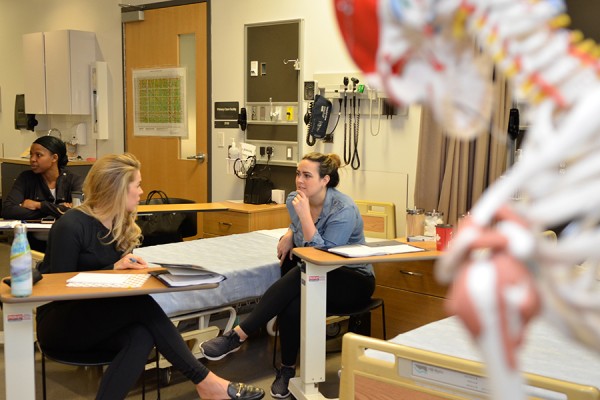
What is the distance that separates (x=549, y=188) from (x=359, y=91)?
4.15m

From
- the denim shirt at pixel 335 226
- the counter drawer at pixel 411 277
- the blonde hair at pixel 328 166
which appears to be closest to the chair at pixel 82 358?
the denim shirt at pixel 335 226

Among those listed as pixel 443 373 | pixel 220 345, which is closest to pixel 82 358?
pixel 220 345

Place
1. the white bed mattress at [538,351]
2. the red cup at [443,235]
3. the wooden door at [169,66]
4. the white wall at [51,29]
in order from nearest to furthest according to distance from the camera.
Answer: the white bed mattress at [538,351] < the red cup at [443,235] < the wooden door at [169,66] < the white wall at [51,29]

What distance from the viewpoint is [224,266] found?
11.4 feet

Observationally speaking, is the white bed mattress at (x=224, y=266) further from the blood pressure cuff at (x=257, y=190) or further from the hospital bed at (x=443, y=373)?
the hospital bed at (x=443, y=373)

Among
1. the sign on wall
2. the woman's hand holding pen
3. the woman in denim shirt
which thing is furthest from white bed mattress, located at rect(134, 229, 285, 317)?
the sign on wall

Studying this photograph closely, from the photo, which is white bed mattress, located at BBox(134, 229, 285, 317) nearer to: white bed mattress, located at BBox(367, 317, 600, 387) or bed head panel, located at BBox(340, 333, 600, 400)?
white bed mattress, located at BBox(367, 317, 600, 387)

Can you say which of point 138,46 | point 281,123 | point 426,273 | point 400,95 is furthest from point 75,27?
point 400,95

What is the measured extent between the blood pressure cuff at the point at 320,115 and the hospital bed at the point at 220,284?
1123mm

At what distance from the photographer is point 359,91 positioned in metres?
4.64

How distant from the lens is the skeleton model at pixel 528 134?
52cm

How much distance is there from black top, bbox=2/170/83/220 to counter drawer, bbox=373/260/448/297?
1953mm

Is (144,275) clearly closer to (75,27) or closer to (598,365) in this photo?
(598,365)

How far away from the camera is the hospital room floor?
3.28 m
